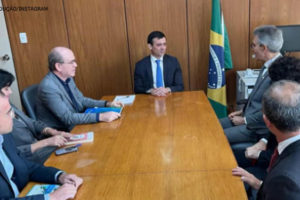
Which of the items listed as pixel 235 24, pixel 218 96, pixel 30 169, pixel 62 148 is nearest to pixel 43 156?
pixel 62 148

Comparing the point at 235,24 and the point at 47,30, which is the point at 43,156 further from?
the point at 235,24

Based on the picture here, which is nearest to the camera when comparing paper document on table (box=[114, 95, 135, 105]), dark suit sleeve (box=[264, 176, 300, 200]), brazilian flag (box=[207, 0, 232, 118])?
dark suit sleeve (box=[264, 176, 300, 200])

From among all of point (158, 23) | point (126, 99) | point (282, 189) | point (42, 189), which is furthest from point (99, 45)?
point (282, 189)

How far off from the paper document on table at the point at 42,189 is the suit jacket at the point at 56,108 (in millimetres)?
859

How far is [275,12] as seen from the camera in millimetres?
3709

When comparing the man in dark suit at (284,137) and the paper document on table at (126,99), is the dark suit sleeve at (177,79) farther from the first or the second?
the man in dark suit at (284,137)

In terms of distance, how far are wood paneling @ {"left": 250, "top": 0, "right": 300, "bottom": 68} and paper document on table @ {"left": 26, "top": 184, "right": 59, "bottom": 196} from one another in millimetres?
3332

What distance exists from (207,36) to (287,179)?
3184mm

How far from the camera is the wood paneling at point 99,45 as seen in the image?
3912mm

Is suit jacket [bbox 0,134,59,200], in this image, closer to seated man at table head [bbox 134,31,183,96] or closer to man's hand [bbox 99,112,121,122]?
man's hand [bbox 99,112,121,122]

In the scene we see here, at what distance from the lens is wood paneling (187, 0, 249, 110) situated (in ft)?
12.4

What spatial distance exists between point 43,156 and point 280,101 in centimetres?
170

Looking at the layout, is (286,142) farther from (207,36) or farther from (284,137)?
(207,36)

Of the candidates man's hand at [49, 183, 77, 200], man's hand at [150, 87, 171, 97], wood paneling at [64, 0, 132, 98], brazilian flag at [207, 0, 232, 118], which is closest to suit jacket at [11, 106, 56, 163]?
man's hand at [49, 183, 77, 200]
